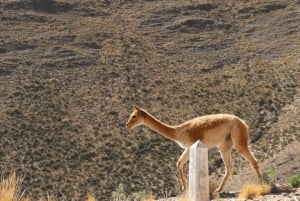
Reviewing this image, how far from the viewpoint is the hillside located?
37844 millimetres

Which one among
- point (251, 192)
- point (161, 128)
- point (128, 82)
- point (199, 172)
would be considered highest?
point (199, 172)

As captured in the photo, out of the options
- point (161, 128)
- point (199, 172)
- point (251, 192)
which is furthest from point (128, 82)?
point (199, 172)

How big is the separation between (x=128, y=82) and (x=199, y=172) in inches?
1723

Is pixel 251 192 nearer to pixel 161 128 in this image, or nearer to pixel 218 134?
pixel 218 134

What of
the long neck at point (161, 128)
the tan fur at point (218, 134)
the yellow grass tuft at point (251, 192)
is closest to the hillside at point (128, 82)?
the long neck at point (161, 128)

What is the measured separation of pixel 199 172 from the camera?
661 cm

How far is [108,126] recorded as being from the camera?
4291cm

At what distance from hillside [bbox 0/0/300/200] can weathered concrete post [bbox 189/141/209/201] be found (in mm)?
22100

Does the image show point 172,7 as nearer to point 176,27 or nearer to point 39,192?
point 176,27

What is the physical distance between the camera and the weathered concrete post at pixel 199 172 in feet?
21.6

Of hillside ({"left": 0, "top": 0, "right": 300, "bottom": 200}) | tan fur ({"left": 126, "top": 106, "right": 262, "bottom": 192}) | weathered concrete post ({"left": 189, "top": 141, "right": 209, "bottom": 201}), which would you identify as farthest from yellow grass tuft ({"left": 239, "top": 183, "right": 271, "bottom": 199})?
hillside ({"left": 0, "top": 0, "right": 300, "bottom": 200})

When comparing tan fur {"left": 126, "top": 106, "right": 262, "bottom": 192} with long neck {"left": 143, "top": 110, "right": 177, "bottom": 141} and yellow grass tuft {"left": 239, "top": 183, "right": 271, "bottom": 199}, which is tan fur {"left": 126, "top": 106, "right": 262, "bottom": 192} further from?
yellow grass tuft {"left": 239, "top": 183, "right": 271, "bottom": 199}

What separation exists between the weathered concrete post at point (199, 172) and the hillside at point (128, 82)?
72.5 ft

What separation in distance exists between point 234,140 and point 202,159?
5084 mm
